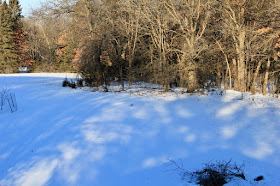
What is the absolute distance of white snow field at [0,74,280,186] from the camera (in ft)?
13.0

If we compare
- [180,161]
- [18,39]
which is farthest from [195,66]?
[18,39]

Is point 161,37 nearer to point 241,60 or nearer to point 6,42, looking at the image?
point 241,60

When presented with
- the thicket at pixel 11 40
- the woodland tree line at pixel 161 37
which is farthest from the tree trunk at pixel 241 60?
the thicket at pixel 11 40

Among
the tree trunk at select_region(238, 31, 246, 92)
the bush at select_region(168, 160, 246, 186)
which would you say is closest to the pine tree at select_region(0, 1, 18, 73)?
the tree trunk at select_region(238, 31, 246, 92)

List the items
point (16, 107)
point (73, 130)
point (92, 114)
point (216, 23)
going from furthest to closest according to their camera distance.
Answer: point (216, 23), point (16, 107), point (92, 114), point (73, 130)

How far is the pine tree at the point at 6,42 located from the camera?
36656 millimetres

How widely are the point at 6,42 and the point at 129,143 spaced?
4130 centimetres

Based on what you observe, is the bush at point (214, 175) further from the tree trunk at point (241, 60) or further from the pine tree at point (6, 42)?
the pine tree at point (6, 42)

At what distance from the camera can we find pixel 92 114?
26.2ft

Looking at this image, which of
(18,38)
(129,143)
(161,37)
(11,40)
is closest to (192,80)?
(161,37)

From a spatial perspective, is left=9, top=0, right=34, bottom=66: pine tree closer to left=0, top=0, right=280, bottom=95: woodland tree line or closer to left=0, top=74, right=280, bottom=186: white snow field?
left=0, top=0, right=280, bottom=95: woodland tree line

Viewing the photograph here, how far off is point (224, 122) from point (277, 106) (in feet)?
12.5

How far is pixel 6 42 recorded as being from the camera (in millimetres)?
37688

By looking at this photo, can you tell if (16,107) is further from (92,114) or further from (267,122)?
(267,122)
